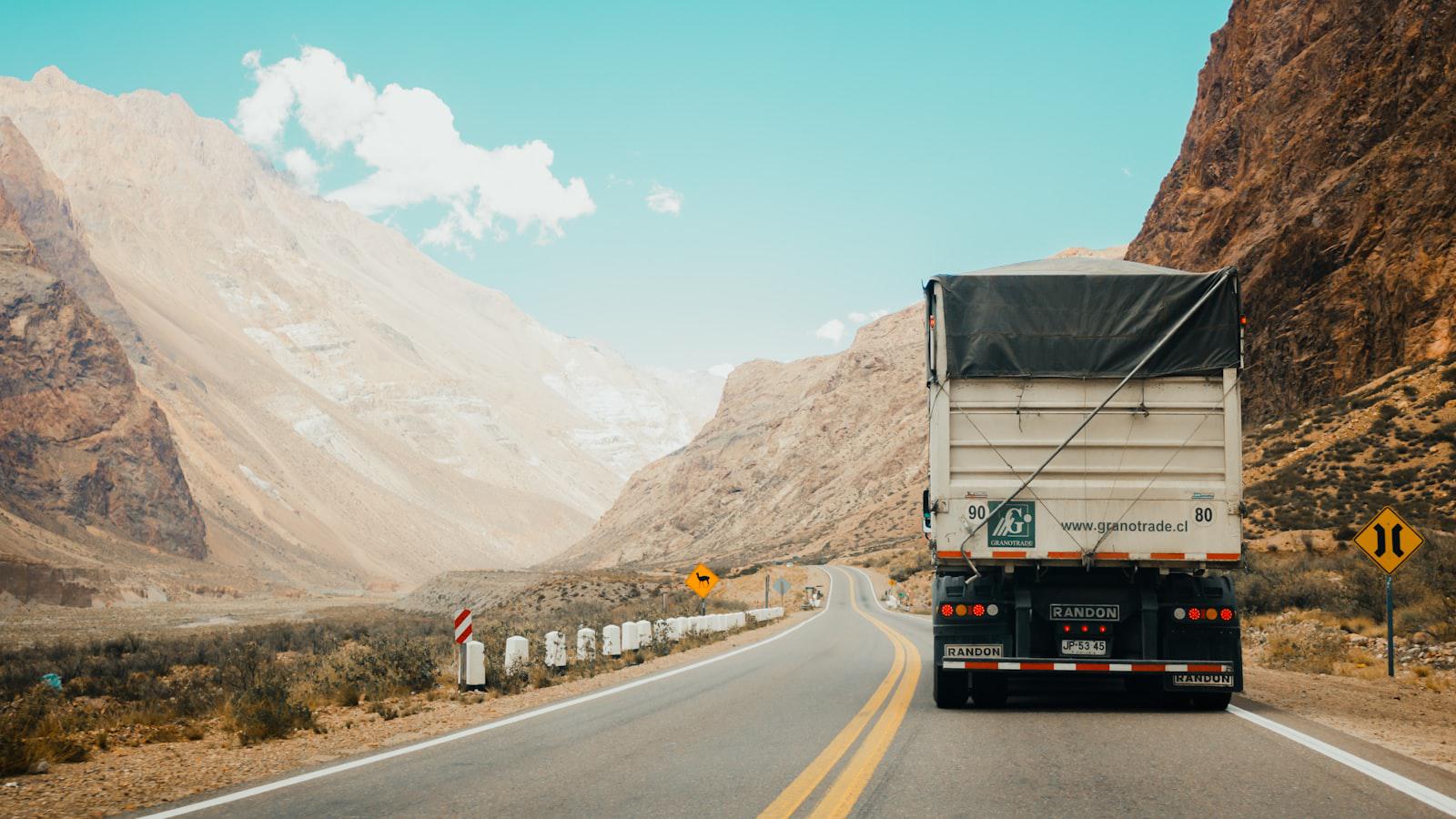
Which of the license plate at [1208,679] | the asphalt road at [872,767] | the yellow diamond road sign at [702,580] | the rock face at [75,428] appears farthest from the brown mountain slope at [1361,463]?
the rock face at [75,428]

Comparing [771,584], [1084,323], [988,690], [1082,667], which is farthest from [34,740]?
[771,584]

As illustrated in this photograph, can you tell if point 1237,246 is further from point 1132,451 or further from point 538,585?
point 1132,451

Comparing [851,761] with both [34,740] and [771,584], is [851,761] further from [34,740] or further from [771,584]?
[771,584]

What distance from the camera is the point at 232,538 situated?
4414 inches

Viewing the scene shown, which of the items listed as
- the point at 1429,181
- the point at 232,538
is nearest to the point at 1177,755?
the point at 1429,181

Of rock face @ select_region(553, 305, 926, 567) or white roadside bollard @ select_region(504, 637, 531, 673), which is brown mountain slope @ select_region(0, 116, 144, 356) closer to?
rock face @ select_region(553, 305, 926, 567)

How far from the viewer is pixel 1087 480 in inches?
440

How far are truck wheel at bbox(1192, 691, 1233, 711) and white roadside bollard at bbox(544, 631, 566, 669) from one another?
1065cm

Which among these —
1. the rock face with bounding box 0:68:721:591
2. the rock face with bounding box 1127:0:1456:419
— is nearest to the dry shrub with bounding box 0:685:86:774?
the rock face with bounding box 1127:0:1456:419

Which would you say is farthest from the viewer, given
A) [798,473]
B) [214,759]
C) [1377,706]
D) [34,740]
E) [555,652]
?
[798,473]

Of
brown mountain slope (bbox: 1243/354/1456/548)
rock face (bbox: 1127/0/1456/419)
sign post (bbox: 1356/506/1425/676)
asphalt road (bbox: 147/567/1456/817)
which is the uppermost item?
rock face (bbox: 1127/0/1456/419)

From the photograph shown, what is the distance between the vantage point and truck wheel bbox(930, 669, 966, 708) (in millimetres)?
11672

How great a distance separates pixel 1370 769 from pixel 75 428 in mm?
107489

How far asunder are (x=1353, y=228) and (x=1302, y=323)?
456 centimetres
